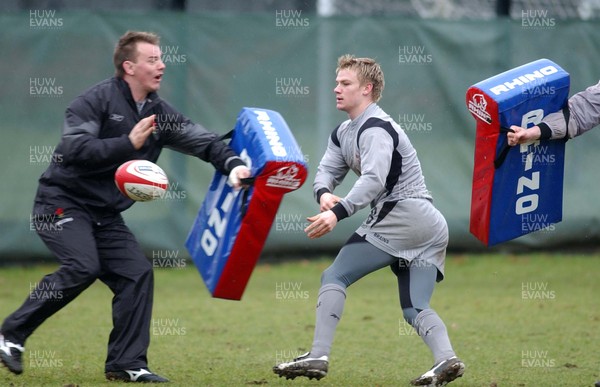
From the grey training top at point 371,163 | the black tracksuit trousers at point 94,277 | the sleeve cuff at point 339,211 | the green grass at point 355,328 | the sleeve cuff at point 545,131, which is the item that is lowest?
the green grass at point 355,328

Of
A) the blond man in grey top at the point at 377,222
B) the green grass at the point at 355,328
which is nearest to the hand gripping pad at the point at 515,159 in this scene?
the blond man in grey top at the point at 377,222

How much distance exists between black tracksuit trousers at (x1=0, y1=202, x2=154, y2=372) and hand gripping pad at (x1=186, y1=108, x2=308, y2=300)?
0.47m

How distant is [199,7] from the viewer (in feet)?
38.0

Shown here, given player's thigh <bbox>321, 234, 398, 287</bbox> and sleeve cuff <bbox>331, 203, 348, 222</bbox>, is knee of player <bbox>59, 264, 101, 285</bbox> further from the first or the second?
sleeve cuff <bbox>331, 203, 348, 222</bbox>

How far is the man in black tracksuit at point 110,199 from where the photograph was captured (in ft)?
20.0

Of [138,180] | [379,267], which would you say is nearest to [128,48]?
[138,180]

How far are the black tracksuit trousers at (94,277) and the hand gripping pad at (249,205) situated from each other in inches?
18.3

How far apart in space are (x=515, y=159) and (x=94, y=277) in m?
2.79

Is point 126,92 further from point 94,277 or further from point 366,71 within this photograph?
point 366,71

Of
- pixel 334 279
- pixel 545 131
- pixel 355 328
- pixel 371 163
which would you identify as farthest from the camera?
pixel 355 328

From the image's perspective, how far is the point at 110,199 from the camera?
6379 mm

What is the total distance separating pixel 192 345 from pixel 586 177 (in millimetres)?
6221

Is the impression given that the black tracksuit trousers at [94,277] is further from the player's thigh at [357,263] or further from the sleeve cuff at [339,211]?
the sleeve cuff at [339,211]

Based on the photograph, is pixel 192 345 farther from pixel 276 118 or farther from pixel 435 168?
pixel 435 168
